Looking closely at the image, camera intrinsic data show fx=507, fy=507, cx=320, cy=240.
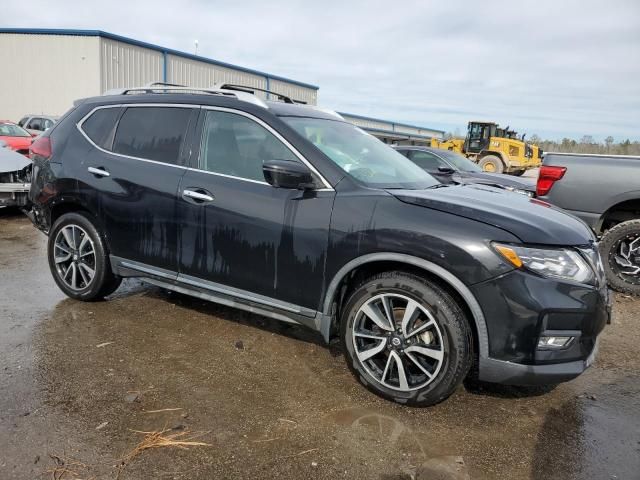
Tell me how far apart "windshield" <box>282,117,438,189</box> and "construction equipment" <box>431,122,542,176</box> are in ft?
72.4

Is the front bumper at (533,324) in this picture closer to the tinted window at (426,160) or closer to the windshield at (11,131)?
the tinted window at (426,160)

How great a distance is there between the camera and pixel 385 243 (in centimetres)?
297

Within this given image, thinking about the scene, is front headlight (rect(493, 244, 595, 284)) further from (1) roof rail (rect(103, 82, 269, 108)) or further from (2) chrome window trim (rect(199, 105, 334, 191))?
(1) roof rail (rect(103, 82, 269, 108))

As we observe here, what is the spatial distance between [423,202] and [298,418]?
4.76ft

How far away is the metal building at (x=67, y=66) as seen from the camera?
21.8 meters

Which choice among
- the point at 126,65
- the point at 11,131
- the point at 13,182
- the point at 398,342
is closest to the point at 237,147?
the point at 398,342

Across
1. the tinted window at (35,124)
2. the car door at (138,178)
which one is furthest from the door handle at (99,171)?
the tinted window at (35,124)

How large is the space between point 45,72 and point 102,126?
22.7 metres

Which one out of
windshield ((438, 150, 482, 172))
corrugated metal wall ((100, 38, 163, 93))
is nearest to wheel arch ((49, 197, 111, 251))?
windshield ((438, 150, 482, 172))

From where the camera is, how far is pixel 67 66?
73.4ft

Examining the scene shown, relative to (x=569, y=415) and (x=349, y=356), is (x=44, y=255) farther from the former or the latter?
(x=569, y=415)

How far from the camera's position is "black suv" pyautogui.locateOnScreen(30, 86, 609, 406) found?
9.05ft

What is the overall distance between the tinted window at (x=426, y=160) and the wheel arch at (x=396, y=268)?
7.18m

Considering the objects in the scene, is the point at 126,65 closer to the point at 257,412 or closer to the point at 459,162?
the point at 459,162
